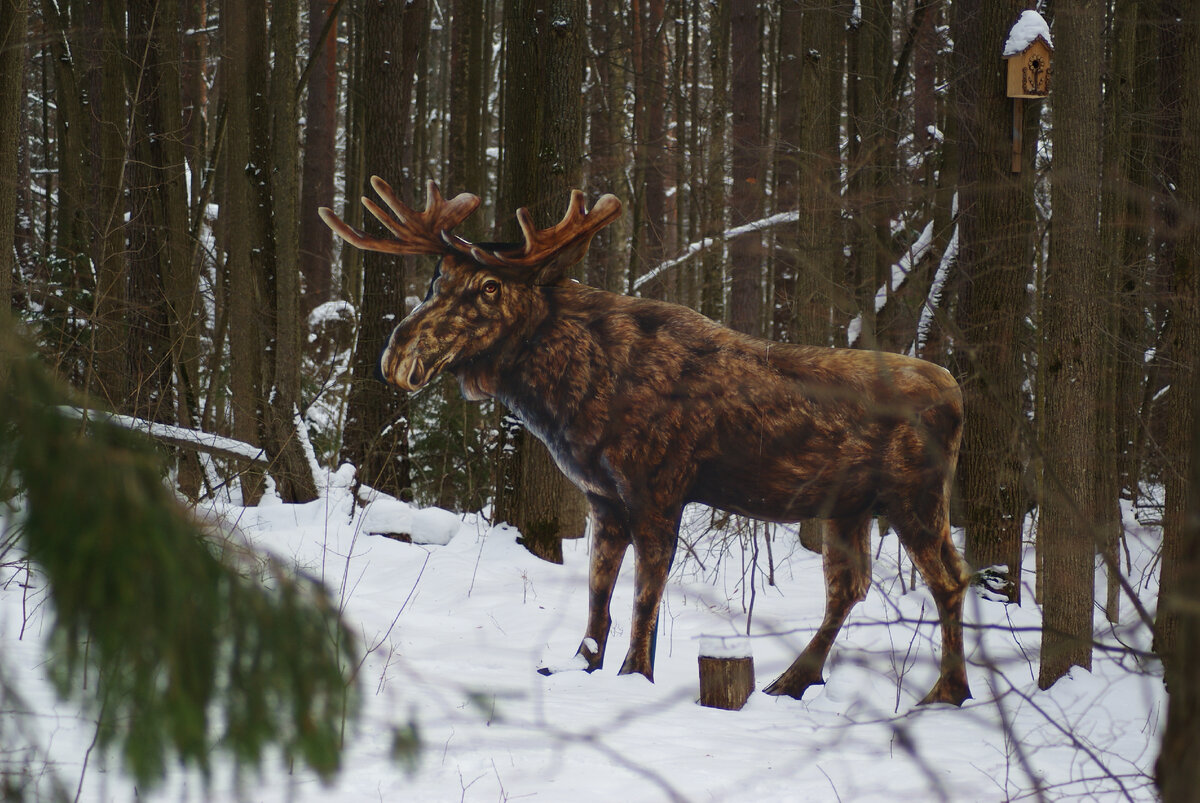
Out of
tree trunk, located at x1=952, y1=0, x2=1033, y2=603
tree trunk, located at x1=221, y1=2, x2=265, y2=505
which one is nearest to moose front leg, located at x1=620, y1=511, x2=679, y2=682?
tree trunk, located at x1=952, y1=0, x2=1033, y2=603

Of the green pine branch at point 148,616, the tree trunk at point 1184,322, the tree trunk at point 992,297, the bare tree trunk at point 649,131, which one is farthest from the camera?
the bare tree trunk at point 649,131

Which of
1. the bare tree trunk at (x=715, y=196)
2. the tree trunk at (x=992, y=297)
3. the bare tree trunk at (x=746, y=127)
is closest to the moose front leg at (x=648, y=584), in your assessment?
the tree trunk at (x=992, y=297)

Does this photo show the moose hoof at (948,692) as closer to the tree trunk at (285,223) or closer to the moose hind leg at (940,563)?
the moose hind leg at (940,563)

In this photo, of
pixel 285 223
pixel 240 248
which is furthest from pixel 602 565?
pixel 285 223

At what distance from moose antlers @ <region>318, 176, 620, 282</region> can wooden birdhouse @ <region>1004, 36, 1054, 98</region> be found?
2.58m

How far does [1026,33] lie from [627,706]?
4611 millimetres

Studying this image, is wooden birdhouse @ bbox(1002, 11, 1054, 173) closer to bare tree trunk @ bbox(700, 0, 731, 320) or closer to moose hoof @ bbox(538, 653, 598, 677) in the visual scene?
moose hoof @ bbox(538, 653, 598, 677)

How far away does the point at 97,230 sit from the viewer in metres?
8.27

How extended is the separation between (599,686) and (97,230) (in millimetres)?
5540

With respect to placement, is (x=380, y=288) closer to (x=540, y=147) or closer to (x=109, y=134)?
(x=540, y=147)

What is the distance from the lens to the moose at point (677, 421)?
5609mm

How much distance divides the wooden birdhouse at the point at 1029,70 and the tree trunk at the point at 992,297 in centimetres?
16

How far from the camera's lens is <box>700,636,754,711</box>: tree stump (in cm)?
512

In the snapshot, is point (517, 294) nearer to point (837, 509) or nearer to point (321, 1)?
point (837, 509)
